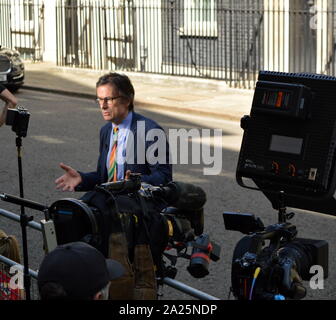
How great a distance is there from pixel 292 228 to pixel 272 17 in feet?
51.1

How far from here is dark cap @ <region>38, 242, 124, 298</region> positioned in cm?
384

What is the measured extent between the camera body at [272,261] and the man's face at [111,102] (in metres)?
1.53

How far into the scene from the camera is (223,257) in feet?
29.5

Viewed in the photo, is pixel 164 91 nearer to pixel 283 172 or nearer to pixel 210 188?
pixel 210 188

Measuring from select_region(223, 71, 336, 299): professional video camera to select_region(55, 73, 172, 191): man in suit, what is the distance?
835 millimetres

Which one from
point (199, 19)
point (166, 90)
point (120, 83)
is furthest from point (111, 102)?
point (199, 19)

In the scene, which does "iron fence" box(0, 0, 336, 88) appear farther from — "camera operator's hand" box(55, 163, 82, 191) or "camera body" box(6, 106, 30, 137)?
"camera operator's hand" box(55, 163, 82, 191)

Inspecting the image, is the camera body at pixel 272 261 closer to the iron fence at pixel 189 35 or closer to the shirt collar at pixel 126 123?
the shirt collar at pixel 126 123

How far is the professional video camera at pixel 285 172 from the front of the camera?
479 cm

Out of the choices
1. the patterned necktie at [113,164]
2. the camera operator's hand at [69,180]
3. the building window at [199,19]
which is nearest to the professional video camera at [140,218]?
the camera operator's hand at [69,180]

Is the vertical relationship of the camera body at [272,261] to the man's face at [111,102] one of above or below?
below
